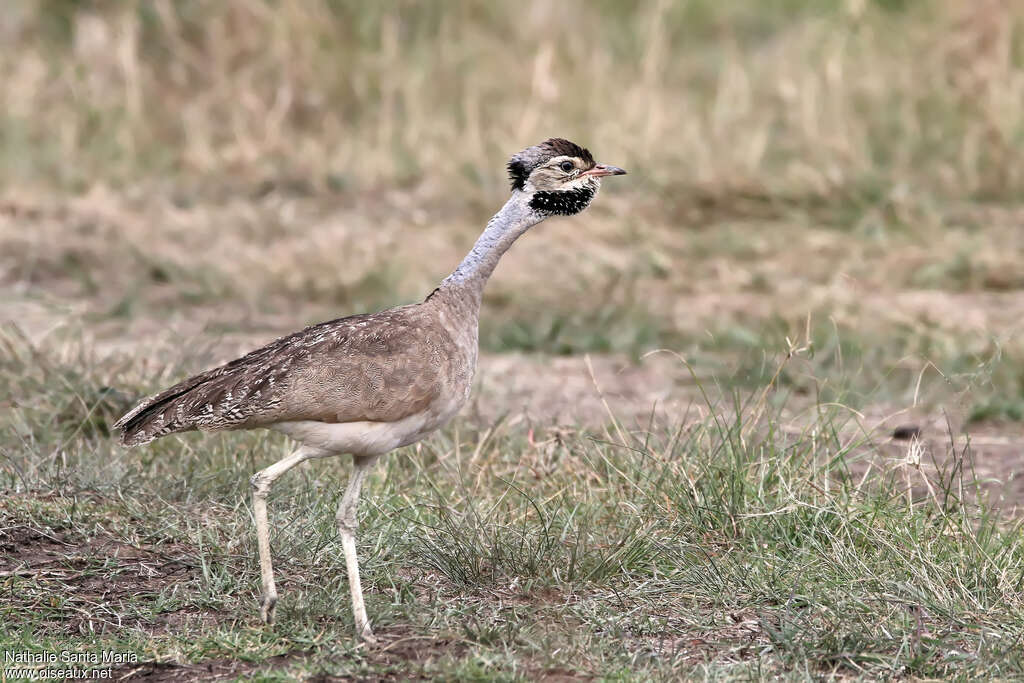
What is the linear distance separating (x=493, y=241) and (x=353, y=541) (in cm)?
92

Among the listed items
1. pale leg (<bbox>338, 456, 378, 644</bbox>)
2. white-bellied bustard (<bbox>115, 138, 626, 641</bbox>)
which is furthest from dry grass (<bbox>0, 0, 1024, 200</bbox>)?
pale leg (<bbox>338, 456, 378, 644</bbox>)

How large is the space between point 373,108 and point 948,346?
467 centimetres

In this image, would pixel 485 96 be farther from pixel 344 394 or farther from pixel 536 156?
pixel 344 394

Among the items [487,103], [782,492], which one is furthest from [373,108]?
[782,492]

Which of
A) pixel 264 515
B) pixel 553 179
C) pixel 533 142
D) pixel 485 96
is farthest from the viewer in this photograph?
pixel 485 96

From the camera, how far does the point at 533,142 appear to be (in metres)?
9.84

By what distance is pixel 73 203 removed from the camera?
9062 millimetres

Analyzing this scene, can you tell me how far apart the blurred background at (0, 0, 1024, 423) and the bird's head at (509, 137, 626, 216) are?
7.39 ft

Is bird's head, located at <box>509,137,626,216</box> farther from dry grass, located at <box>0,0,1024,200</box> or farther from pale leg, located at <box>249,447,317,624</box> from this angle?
dry grass, located at <box>0,0,1024,200</box>

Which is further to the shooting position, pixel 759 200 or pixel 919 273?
pixel 759 200

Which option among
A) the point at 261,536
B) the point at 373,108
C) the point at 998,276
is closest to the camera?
the point at 261,536

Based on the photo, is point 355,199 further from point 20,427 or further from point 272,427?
point 272,427

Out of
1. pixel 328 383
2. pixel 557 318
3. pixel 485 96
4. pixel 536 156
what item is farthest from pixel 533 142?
pixel 328 383

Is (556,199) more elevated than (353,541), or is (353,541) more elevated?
(556,199)
